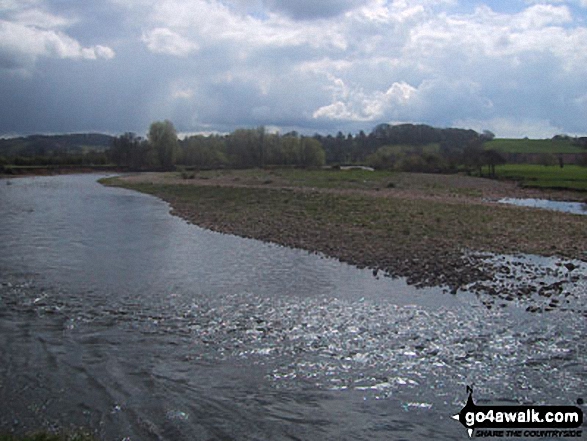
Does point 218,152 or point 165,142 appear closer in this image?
point 165,142

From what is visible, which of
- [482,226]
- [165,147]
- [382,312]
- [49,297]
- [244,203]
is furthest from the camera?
[165,147]

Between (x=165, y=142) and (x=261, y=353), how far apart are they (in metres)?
146

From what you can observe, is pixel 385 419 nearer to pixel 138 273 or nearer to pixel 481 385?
pixel 481 385

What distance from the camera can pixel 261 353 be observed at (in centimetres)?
1143

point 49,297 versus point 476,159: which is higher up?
point 476,159

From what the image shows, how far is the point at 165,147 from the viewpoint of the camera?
151 m

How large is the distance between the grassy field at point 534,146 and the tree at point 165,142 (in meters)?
87.6

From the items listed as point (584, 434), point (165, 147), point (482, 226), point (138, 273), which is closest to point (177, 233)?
point (138, 273)

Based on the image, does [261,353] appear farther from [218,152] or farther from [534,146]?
[534,146]

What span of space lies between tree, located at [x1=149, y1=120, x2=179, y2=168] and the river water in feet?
442

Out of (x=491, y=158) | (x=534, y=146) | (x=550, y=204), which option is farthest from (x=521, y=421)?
(x=534, y=146)

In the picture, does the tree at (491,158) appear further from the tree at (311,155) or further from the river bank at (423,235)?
the tree at (311,155)

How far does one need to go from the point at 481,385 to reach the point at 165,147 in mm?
148257

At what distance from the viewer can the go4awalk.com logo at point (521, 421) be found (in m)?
8.42
